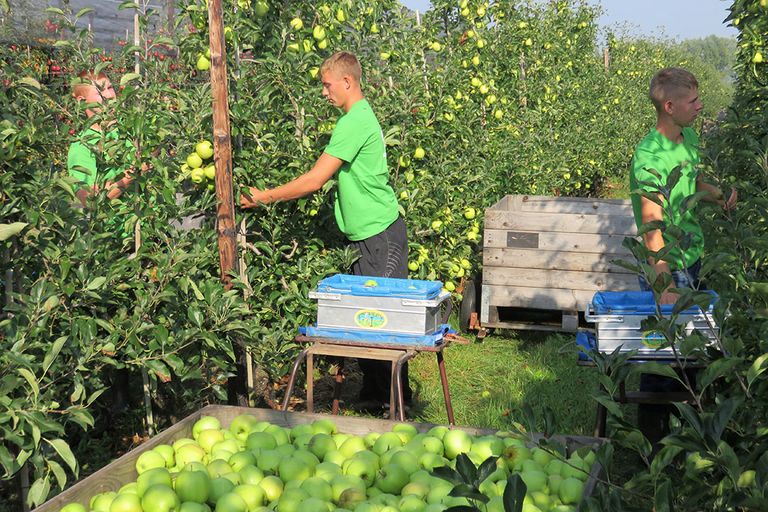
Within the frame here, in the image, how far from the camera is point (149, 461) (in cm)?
241

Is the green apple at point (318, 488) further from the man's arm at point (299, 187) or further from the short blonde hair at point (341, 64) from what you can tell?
the short blonde hair at point (341, 64)

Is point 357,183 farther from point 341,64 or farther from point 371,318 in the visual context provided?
point 371,318

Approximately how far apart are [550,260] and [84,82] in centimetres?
382

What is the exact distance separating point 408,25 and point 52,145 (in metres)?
4.12

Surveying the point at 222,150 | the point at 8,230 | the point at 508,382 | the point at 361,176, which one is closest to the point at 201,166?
the point at 222,150

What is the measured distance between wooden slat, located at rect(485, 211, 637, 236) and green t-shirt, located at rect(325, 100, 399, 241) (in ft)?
6.68

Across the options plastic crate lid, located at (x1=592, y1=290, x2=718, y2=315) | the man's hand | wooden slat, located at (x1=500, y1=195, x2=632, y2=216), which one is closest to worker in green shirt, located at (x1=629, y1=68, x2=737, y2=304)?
plastic crate lid, located at (x1=592, y1=290, x2=718, y2=315)

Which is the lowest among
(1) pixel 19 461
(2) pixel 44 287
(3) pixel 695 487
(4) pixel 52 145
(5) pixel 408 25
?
(1) pixel 19 461

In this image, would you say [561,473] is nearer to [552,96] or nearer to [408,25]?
[408,25]

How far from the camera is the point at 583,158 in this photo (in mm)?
12203

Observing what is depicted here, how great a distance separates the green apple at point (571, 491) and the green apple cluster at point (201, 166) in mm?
2347

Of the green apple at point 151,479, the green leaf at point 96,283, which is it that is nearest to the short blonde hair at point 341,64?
the green leaf at point 96,283

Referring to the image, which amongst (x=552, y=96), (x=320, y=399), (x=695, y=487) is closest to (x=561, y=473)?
(x=695, y=487)

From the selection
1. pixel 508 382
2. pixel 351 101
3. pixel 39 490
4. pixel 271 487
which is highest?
pixel 351 101
